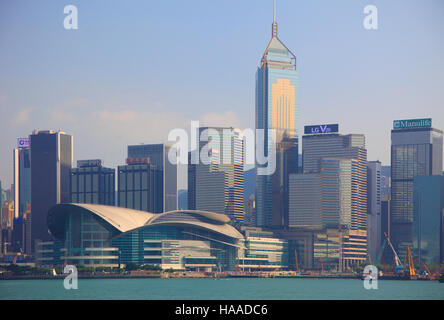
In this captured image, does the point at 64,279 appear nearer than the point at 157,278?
Yes
